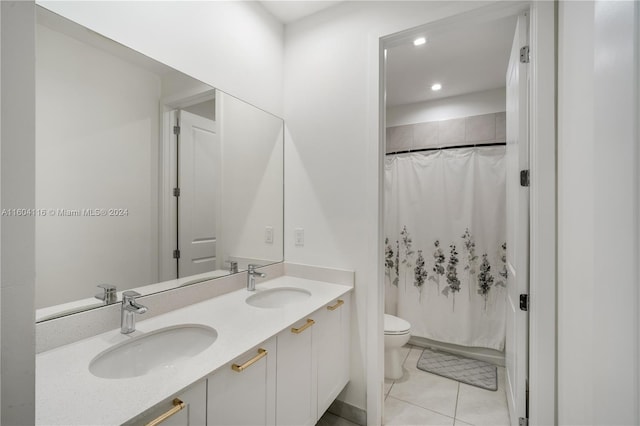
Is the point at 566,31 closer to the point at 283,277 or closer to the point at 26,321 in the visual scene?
the point at 26,321

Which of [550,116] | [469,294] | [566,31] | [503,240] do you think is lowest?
[469,294]

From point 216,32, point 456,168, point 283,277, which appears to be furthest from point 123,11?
point 456,168

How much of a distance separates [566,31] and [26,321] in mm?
1708

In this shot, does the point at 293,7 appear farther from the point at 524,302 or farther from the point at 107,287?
the point at 524,302

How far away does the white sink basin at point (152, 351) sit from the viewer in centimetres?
96

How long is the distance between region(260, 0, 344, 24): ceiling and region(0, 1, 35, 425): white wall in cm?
193

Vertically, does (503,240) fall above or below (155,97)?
below

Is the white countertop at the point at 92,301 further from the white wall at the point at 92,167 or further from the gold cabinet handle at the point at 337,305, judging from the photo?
the gold cabinet handle at the point at 337,305

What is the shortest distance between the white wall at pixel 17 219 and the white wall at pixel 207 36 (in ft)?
3.65

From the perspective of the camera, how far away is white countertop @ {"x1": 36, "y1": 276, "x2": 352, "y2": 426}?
2.18 feet

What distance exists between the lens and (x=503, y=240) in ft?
8.27

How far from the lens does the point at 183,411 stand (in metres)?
0.78

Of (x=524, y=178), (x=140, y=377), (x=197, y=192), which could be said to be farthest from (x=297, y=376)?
(x=524, y=178)

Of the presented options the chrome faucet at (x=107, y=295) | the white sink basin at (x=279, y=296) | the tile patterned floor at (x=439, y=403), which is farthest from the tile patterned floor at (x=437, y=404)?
the chrome faucet at (x=107, y=295)
